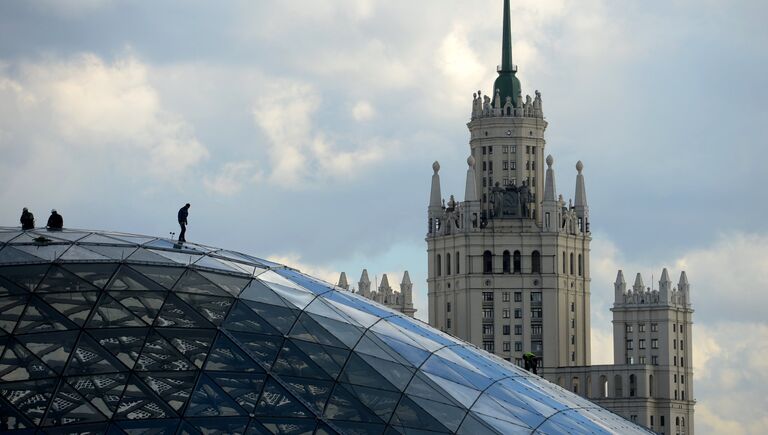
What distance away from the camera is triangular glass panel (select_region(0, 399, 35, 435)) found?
3184 inches

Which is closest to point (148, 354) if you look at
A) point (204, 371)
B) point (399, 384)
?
point (204, 371)

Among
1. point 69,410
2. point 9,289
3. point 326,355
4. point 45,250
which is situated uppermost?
point 45,250

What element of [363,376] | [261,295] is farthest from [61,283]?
[363,376]

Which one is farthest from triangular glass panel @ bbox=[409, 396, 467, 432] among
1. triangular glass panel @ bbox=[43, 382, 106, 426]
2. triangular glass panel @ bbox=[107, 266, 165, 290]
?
triangular glass panel @ bbox=[43, 382, 106, 426]

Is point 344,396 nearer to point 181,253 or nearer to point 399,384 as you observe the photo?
point 399,384

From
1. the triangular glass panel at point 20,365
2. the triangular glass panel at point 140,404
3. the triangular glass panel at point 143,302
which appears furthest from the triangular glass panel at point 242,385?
the triangular glass panel at point 20,365

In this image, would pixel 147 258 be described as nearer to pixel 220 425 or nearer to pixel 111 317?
pixel 111 317

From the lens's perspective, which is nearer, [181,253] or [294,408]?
[294,408]

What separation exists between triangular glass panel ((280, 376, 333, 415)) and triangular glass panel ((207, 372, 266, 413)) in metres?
0.93

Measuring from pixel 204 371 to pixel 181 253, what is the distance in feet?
25.8

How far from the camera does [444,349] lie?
91188 millimetres

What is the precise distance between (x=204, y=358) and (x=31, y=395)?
227 inches

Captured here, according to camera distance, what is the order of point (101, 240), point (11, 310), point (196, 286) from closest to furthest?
point (11, 310)
point (196, 286)
point (101, 240)

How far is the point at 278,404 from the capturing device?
82875 millimetres
